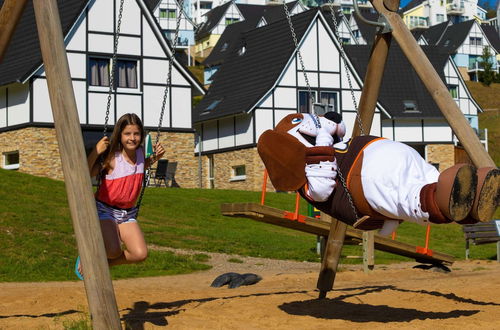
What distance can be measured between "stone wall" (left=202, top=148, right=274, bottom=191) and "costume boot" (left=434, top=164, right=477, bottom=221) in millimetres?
30419

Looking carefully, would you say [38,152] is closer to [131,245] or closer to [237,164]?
[237,164]

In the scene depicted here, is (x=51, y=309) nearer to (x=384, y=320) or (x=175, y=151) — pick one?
(x=384, y=320)

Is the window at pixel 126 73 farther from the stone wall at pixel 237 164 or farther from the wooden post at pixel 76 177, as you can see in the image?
the wooden post at pixel 76 177

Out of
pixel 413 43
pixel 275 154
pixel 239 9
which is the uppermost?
pixel 239 9

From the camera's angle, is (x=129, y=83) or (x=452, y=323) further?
(x=129, y=83)

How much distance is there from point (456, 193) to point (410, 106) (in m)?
38.5

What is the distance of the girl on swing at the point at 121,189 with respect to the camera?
8031mm

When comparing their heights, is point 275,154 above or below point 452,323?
above

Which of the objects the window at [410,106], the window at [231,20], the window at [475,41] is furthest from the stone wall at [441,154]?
the window at [231,20]

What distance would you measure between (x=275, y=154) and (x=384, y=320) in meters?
2.02

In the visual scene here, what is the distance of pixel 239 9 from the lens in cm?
9775

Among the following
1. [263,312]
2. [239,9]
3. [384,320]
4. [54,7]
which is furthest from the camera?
[239,9]

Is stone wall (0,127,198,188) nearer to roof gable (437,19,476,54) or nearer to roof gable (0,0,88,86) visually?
roof gable (0,0,88,86)

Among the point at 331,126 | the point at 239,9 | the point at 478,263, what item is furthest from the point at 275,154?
the point at 239,9
